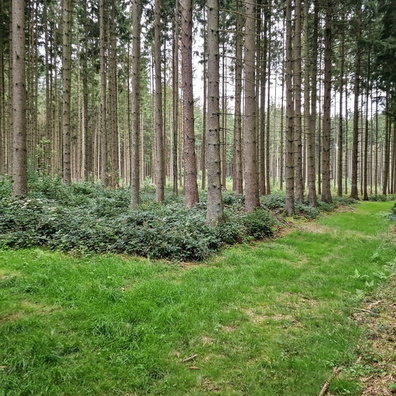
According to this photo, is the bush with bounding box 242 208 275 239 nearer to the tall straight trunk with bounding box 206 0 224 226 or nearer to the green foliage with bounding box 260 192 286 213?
the tall straight trunk with bounding box 206 0 224 226

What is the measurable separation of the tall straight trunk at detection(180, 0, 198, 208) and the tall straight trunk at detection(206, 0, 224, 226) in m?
3.26

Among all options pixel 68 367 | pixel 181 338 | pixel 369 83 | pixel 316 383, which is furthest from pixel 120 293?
pixel 369 83

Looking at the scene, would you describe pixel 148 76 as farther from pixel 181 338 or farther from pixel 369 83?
pixel 181 338

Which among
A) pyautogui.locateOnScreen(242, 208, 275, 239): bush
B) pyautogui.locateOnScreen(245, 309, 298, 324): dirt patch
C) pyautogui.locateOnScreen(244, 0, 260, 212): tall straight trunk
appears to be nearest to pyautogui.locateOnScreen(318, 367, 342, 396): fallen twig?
pyautogui.locateOnScreen(245, 309, 298, 324): dirt patch

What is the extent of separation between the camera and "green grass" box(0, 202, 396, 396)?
3.17m

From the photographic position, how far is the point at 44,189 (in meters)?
12.3

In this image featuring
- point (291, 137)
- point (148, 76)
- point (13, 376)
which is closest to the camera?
point (13, 376)

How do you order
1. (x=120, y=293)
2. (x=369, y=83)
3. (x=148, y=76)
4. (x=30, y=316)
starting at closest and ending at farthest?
(x=30, y=316) < (x=120, y=293) < (x=369, y=83) < (x=148, y=76)

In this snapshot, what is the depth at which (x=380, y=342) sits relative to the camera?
13.2ft

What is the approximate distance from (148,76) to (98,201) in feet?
80.2

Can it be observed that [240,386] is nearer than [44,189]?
Yes

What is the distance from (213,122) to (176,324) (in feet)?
19.2

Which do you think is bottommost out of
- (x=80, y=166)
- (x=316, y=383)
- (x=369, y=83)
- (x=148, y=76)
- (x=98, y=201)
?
(x=316, y=383)

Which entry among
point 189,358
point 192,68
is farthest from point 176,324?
point 192,68
